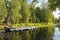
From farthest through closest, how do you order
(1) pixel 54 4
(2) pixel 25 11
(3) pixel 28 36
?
(2) pixel 25 11 < (1) pixel 54 4 < (3) pixel 28 36

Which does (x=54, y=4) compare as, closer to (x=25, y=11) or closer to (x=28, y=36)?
(x=28, y=36)

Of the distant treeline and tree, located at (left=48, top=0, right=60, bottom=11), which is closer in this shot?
tree, located at (left=48, top=0, right=60, bottom=11)

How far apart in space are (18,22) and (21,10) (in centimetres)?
443

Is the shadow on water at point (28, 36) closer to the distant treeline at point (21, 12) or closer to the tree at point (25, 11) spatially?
the distant treeline at point (21, 12)

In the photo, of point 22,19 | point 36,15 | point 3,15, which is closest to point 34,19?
point 36,15

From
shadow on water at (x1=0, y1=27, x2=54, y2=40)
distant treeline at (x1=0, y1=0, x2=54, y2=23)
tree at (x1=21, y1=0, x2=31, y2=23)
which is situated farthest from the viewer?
tree at (x1=21, y1=0, x2=31, y2=23)

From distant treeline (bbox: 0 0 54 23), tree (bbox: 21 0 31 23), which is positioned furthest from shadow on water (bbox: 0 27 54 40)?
tree (bbox: 21 0 31 23)

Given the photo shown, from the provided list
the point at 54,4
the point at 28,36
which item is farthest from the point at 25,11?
the point at 28,36

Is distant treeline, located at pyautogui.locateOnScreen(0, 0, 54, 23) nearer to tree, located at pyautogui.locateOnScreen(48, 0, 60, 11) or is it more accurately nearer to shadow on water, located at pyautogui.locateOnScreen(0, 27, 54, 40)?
shadow on water, located at pyautogui.locateOnScreen(0, 27, 54, 40)

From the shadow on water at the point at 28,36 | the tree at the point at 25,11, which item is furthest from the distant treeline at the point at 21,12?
the shadow on water at the point at 28,36

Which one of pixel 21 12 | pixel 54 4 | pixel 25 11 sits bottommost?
pixel 21 12

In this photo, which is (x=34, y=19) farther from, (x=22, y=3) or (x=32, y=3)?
(x=22, y=3)

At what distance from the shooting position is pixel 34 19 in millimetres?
79812

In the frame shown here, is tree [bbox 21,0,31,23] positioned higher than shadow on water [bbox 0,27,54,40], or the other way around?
tree [bbox 21,0,31,23]
